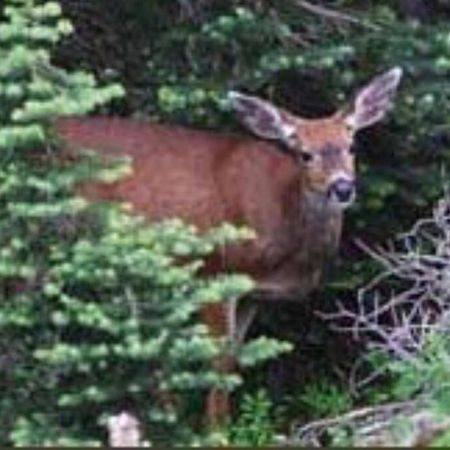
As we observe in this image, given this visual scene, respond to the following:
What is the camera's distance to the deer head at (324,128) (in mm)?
10242

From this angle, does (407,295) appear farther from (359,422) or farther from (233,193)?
(233,193)

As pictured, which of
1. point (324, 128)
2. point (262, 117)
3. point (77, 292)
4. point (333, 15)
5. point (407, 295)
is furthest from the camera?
point (333, 15)

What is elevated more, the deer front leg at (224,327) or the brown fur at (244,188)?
the brown fur at (244,188)

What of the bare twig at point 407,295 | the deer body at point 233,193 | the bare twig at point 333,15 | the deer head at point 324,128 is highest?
the bare twig at point 333,15

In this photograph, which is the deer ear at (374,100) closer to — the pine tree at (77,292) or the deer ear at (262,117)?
the deer ear at (262,117)

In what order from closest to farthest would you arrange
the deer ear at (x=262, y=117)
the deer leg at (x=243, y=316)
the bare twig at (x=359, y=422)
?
the bare twig at (x=359, y=422), the deer ear at (x=262, y=117), the deer leg at (x=243, y=316)

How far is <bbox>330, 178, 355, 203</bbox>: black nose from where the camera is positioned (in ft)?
32.8

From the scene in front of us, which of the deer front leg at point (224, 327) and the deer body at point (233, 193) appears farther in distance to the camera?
the deer body at point (233, 193)

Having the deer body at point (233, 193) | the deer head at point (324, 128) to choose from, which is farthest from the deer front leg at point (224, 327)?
the deer head at point (324, 128)

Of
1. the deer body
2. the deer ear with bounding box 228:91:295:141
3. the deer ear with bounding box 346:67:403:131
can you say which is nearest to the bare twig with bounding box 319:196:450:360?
the deer body

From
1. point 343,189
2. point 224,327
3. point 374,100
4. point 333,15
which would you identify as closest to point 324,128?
point 374,100

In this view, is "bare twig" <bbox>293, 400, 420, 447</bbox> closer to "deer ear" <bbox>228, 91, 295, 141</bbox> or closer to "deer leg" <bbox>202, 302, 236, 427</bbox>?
"deer leg" <bbox>202, 302, 236, 427</bbox>

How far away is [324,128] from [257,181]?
56cm

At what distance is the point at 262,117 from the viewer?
10469mm
